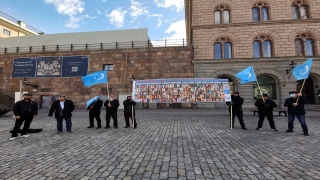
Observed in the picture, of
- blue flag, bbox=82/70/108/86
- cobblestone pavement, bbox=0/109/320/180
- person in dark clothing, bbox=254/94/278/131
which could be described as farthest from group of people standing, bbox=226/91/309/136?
blue flag, bbox=82/70/108/86

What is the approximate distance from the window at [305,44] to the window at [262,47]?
9.76 ft

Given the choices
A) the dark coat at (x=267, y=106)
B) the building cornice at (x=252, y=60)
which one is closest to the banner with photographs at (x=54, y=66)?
the building cornice at (x=252, y=60)

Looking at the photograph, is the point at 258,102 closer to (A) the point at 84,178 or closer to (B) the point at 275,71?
(A) the point at 84,178

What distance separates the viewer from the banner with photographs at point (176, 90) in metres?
11.7

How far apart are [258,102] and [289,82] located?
46.6 ft

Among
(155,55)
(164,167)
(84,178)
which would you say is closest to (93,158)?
(84,178)

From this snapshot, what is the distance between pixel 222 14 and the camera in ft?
67.7

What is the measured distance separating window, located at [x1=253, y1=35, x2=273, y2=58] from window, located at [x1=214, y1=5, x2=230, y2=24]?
447 cm

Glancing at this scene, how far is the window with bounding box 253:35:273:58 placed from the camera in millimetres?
19297

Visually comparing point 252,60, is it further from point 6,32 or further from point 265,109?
point 6,32

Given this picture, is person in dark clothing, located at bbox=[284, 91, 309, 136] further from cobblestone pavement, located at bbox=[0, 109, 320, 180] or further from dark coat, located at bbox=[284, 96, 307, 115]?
cobblestone pavement, located at bbox=[0, 109, 320, 180]

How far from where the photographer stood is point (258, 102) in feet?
25.9

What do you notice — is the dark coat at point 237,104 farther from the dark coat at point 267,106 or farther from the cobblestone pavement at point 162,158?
the cobblestone pavement at point 162,158

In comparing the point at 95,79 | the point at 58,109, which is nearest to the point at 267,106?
the point at 95,79
